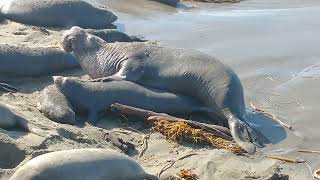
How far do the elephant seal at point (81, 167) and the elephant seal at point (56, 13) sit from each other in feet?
20.6

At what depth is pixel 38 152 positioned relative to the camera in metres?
5.31

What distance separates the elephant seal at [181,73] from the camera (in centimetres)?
699

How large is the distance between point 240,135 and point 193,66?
4.12 ft

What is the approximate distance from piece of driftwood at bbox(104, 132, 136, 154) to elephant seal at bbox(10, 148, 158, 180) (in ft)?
3.46

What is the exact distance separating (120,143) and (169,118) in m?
0.82

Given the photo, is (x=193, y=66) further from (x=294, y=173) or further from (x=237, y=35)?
(x=237, y=35)

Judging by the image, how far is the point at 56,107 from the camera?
674cm

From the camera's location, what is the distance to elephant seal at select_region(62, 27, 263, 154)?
22.9 feet

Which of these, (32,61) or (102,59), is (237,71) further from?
(32,61)

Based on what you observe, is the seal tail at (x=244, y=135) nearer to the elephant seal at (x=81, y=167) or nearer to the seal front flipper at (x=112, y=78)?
the seal front flipper at (x=112, y=78)

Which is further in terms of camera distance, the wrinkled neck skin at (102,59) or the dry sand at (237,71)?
the wrinkled neck skin at (102,59)

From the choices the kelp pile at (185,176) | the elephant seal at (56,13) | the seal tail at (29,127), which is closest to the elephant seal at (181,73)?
the kelp pile at (185,176)

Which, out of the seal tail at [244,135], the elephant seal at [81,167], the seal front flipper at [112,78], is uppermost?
the elephant seal at [81,167]

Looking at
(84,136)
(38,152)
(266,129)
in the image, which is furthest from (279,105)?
(38,152)
